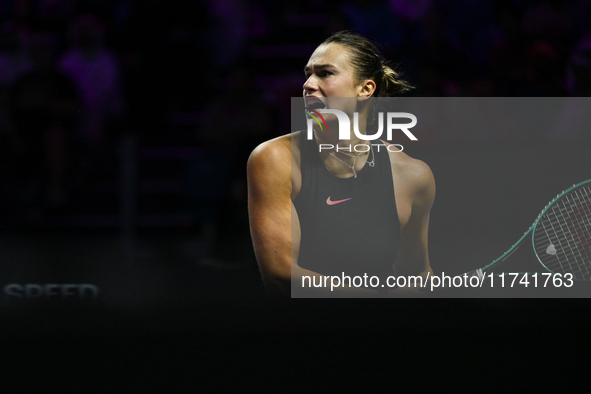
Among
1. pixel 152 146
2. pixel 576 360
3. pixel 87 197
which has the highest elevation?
pixel 152 146

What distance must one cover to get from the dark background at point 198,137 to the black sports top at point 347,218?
0.13 m

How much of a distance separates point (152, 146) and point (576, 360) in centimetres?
168

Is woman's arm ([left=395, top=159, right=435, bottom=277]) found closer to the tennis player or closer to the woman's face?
the tennis player

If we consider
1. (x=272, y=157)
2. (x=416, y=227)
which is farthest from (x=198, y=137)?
(x=416, y=227)

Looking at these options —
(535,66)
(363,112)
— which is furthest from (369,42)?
(535,66)

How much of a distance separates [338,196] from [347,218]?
55mm

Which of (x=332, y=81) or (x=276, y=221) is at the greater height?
(x=332, y=81)

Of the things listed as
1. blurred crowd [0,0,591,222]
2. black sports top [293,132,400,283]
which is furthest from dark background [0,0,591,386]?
black sports top [293,132,400,283]

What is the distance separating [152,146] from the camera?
2469 millimetres

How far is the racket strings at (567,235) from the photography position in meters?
1.54

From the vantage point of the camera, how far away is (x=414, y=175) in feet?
5.16

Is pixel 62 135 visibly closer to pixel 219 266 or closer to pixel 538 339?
pixel 219 266

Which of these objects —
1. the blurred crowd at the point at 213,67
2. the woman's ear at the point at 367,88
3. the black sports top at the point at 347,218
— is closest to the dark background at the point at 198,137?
the blurred crowd at the point at 213,67

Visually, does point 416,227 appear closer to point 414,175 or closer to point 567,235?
point 414,175
